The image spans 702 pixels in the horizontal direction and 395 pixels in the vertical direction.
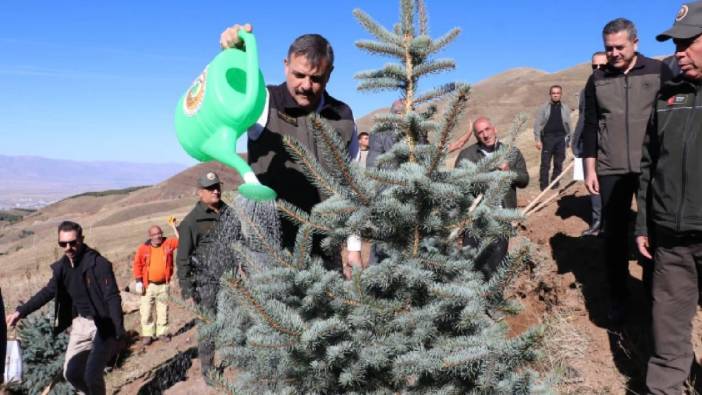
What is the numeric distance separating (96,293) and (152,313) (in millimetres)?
3493

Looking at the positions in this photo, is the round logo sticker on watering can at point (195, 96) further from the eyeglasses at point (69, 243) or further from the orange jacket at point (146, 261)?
the orange jacket at point (146, 261)

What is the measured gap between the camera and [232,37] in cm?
222

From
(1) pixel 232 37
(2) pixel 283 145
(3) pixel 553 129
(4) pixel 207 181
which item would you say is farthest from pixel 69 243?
(3) pixel 553 129

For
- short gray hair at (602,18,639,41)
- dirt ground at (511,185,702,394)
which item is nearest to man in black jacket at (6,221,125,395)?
dirt ground at (511,185,702,394)

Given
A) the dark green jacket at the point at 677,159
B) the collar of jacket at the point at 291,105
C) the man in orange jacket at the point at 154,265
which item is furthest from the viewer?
the man in orange jacket at the point at 154,265

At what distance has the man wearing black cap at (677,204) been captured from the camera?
2.60 meters

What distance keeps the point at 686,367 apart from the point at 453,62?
2.06 meters

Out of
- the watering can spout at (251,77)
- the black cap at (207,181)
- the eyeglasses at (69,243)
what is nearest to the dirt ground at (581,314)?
the watering can spout at (251,77)

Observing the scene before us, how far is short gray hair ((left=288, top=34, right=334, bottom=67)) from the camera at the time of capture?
7.27 feet

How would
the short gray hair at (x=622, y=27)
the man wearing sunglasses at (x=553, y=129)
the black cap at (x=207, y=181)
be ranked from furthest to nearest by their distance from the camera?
the man wearing sunglasses at (x=553, y=129) < the black cap at (x=207, y=181) < the short gray hair at (x=622, y=27)

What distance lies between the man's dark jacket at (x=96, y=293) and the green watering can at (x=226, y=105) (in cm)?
318

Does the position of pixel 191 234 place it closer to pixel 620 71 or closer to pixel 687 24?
pixel 620 71

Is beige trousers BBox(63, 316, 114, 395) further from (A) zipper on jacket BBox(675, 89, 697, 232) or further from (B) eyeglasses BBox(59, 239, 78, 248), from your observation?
(A) zipper on jacket BBox(675, 89, 697, 232)

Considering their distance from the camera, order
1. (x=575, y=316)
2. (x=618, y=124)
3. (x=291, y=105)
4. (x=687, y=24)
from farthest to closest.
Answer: (x=575, y=316) → (x=618, y=124) → (x=687, y=24) → (x=291, y=105)
